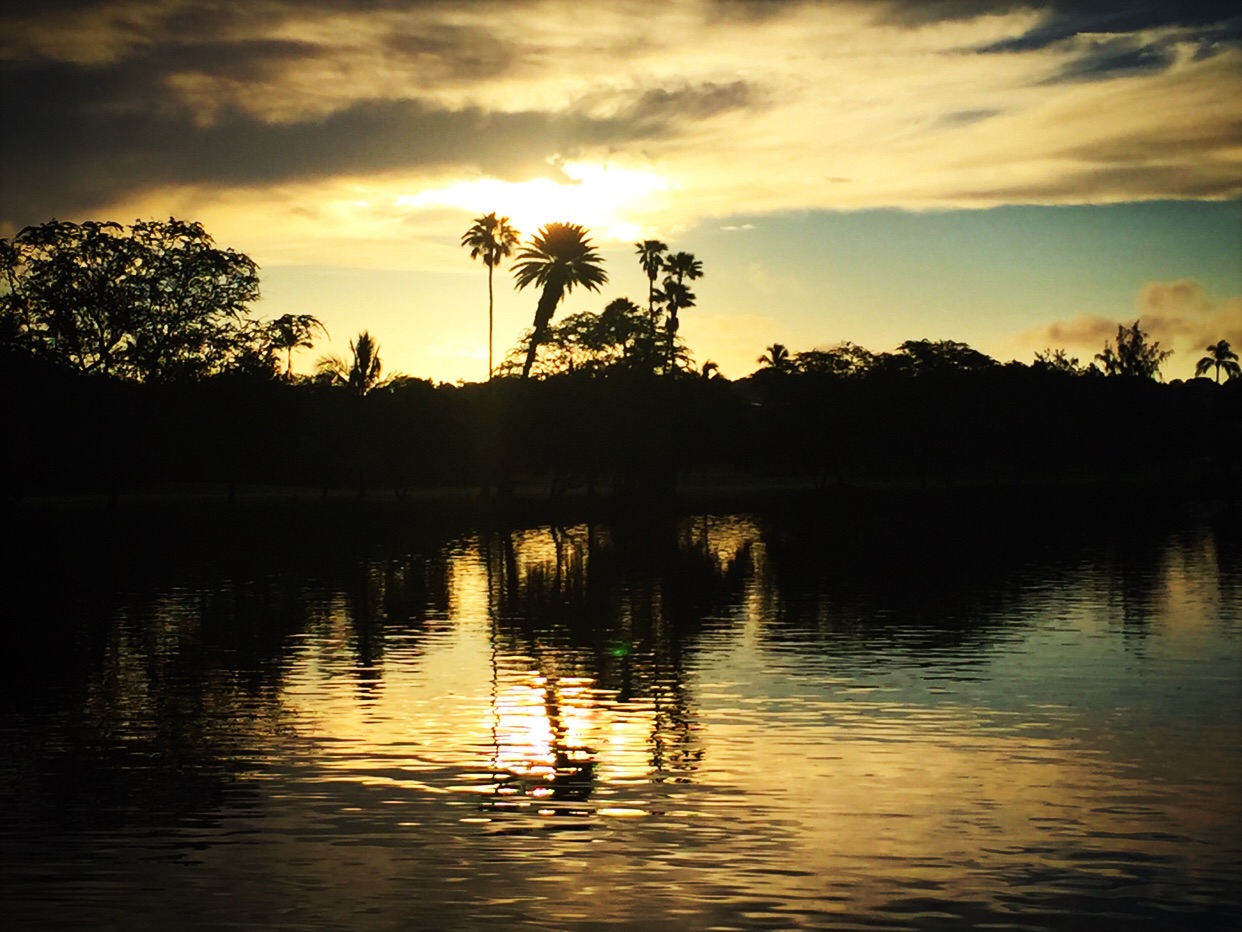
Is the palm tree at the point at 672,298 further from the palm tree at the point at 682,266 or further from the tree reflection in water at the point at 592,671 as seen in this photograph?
the tree reflection in water at the point at 592,671

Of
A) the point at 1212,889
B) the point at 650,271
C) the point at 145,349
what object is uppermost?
the point at 650,271

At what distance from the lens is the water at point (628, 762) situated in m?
9.02

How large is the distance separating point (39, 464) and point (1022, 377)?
74420mm

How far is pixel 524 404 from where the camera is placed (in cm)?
8869

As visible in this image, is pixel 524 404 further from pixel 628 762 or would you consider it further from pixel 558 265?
pixel 628 762

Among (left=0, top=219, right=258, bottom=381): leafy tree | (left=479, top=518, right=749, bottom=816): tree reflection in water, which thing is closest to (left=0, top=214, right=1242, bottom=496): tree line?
(left=0, top=219, right=258, bottom=381): leafy tree

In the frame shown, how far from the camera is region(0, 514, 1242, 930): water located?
902 centimetres

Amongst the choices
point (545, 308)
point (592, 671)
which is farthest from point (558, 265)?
point (592, 671)

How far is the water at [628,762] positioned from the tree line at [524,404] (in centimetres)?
4202

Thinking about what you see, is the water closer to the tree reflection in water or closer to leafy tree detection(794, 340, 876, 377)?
the tree reflection in water

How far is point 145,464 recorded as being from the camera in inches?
2702

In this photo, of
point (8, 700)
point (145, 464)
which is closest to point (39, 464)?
point (145, 464)

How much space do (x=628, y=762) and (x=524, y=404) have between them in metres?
76.2

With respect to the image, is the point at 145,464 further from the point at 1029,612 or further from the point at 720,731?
the point at 720,731
